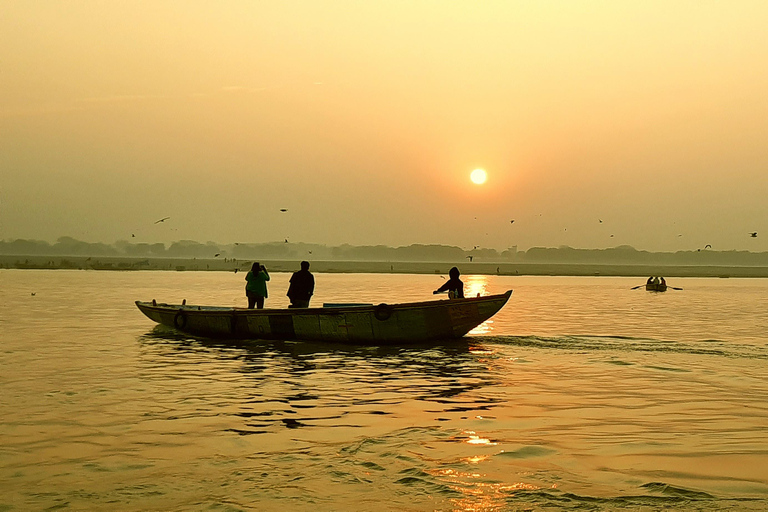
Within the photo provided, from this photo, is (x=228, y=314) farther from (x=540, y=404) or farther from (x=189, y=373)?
(x=540, y=404)

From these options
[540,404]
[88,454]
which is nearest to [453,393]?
[540,404]

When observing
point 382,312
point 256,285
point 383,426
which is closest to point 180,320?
point 256,285

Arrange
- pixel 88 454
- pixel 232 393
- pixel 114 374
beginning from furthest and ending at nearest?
1. pixel 114 374
2. pixel 232 393
3. pixel 88 454

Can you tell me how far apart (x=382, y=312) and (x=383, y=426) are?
31.3 feet

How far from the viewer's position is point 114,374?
636 inches

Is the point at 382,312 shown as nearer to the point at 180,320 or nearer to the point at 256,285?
the point at 256,285

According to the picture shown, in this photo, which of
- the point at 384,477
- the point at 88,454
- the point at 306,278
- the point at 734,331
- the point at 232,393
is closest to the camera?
the point at 384,477

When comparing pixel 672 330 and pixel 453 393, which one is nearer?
pixel 453 393

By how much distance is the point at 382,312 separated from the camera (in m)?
20.5

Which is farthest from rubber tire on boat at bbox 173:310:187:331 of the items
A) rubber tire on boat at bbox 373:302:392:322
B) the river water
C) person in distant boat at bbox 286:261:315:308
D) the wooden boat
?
rubber tire on boat at bbox 373:302:392:322

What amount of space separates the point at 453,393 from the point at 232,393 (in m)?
4.11

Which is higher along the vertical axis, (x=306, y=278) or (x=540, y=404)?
(x=306, y=278)

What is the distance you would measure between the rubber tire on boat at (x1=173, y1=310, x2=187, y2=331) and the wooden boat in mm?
2182

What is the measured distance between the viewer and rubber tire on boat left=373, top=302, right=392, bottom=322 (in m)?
20.4
